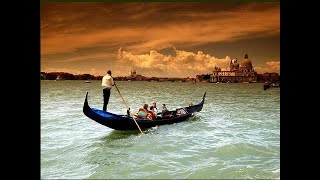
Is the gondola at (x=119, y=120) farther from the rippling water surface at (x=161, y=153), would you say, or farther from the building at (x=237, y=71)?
the building at (x=237, y=71)

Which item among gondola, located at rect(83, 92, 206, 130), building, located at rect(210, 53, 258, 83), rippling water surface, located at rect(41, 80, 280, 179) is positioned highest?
building, located at rect(210, 53, 258, 83)

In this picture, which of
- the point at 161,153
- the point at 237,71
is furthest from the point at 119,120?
the point at 237,71

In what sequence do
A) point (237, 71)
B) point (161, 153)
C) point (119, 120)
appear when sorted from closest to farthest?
point (161, 153), point (119, 120), point (237, 71)

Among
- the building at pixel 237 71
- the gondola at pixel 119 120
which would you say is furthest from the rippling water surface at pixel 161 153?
the building at pixel 237 71

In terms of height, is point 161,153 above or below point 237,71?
below

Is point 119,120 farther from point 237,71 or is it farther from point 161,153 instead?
point 237,71

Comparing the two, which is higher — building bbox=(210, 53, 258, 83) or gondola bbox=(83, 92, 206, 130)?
building bbox=(210, 53, 258, 83)

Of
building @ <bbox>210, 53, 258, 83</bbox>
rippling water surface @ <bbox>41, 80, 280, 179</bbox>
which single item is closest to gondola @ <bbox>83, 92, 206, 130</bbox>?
rippling water surface @ <bbox>41, 80, 280, 179</bbox>

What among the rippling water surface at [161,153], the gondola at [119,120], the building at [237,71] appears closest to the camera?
the rippling water surface at [161,153]

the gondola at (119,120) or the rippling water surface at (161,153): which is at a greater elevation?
the gondola at (119,120)

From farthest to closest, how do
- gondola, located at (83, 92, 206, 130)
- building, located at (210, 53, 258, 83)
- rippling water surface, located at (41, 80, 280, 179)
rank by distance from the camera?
building, located at (210, 53, 258, 83) → gondola, located at (83, 92, 206, 130) → rippling water surface, located at (41, 80, 280, 179)

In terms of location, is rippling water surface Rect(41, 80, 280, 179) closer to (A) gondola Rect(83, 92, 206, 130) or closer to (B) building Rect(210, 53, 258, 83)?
(A) gondola Rect(83, 92, 206, 130)

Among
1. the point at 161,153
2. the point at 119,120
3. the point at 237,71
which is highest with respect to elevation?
the point at 237,71
